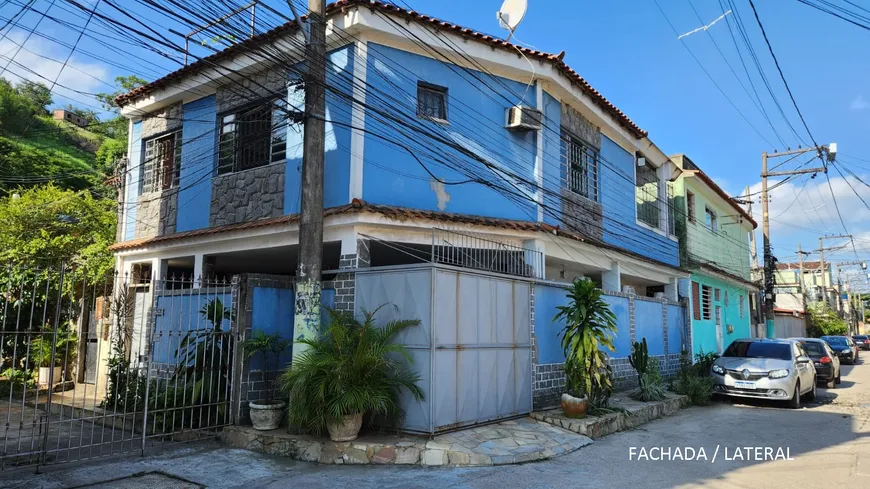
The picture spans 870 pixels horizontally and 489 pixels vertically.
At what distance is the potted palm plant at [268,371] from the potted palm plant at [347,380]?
0.26 metres

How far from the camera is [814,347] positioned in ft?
59.3

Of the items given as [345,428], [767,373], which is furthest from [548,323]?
[767,373]

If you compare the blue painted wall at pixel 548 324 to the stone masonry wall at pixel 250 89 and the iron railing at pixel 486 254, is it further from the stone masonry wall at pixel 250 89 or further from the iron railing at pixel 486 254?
the stone masonry wall at pixel 250 89

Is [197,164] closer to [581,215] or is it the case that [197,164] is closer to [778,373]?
[581,215]

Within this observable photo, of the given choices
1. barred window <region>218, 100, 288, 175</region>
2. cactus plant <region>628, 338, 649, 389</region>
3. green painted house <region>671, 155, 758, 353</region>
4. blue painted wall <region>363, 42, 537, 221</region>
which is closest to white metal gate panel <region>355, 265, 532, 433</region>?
blue painted wall <region>363, 42, 537, 221</region>

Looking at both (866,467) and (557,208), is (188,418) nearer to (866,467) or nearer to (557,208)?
(557,208)

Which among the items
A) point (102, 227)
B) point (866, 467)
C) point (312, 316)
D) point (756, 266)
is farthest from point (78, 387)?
point (756, 266)

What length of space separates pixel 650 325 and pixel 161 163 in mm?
12974

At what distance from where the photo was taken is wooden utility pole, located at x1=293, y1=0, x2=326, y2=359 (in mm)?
8203

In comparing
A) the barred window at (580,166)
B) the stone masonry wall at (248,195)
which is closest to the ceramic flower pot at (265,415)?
the stone masonry wall at (248,195)

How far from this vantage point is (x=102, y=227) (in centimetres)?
1800

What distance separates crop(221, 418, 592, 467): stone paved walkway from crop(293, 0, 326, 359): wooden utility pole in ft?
4.05

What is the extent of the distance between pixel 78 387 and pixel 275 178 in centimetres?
740

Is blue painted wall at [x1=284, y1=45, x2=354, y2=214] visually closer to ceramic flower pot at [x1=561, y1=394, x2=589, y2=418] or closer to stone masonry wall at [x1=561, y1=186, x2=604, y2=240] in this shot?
ceramic flower pot at [x1=561, y1=394, x2=589, y2=418]
